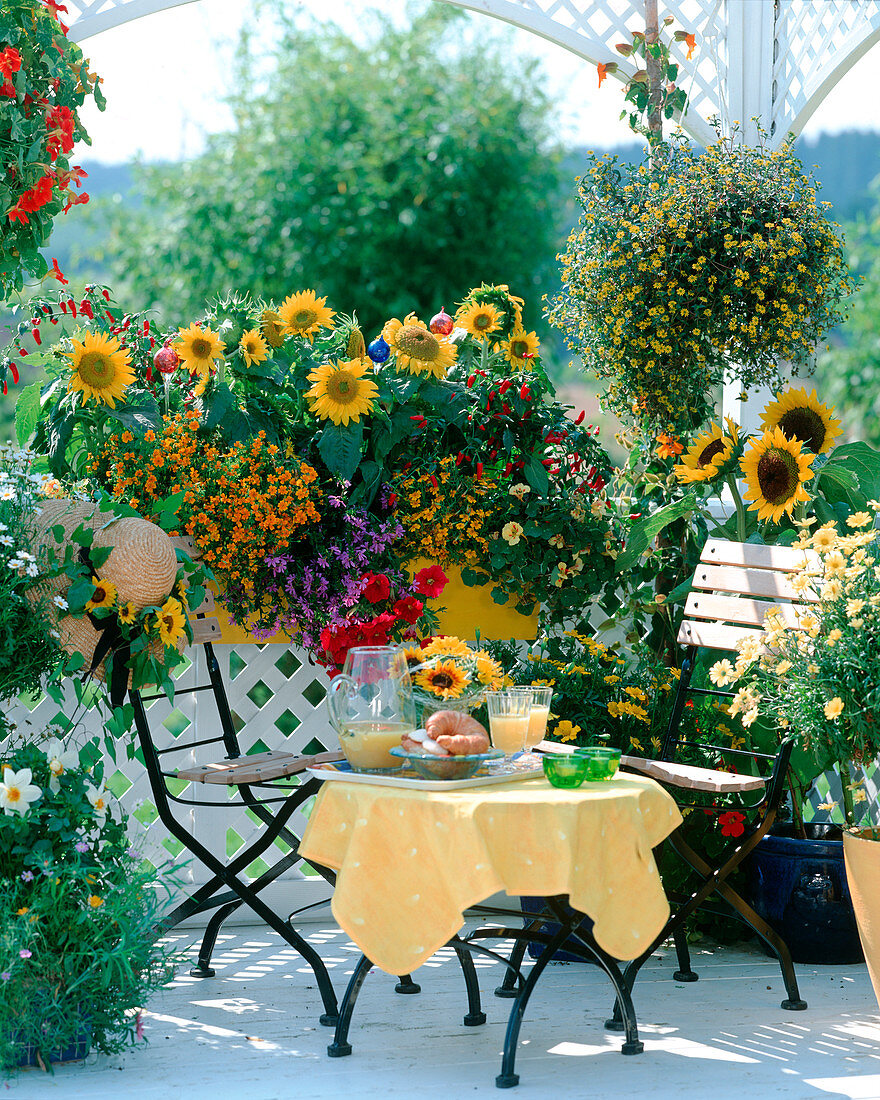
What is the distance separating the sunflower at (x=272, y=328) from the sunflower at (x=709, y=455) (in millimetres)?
1196

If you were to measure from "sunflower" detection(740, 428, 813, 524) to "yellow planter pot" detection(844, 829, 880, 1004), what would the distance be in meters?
1.05

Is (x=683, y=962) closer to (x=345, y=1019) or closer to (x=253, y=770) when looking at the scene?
(x=345, y=1019)

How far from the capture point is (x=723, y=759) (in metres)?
3.31

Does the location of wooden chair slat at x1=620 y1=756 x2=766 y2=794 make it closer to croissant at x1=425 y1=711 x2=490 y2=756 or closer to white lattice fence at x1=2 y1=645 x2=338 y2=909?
croissant at x1=425 y1=711 x2=490 y2=756

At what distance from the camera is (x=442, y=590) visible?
3.51m

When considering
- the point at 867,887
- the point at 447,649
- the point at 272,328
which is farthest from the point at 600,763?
the point at 272,328

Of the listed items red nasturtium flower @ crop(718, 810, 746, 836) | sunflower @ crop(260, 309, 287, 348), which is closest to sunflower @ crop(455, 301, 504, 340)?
sunflower @ crop(260, 309, 287, 348)

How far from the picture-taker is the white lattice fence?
131 inches

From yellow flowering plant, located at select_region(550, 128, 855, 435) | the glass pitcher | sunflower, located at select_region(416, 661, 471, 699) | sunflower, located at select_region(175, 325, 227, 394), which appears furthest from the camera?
yellow flowering plant, located at select_region(550, 128, 855, 435)

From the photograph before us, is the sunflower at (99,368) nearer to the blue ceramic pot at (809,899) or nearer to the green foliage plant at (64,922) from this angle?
the green foliage plant at (64,922)

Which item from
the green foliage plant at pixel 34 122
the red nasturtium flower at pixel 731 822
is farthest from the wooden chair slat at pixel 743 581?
the green foliage plant at pixel 34 122

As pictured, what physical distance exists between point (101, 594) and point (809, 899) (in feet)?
6.16

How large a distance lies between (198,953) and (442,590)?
119 cm

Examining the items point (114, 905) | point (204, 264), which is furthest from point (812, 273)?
point (204, 264)
